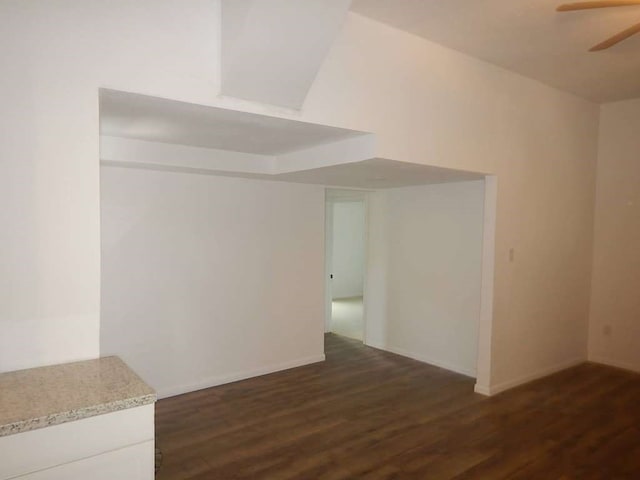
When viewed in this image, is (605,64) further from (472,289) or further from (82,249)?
(82,249)

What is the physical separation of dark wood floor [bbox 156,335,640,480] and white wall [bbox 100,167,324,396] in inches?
13.1

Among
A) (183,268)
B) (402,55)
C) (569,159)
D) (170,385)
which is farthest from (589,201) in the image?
(170,385)

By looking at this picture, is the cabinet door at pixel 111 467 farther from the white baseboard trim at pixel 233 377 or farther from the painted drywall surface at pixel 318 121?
the white baseboard trim at pixel 233 377

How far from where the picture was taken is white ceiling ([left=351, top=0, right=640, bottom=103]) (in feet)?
Answer: 8.75

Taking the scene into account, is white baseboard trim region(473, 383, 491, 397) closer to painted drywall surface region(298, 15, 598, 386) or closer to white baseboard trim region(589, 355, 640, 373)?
painted drywall surface region(298, 15, 598, 386)

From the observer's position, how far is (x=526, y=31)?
118 inches

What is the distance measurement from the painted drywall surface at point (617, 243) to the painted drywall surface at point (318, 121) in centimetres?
18

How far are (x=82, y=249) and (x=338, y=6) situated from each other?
168cm

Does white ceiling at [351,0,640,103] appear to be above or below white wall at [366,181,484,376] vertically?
above

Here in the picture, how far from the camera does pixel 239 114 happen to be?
2.44 metres

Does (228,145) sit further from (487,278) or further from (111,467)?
(487,278)

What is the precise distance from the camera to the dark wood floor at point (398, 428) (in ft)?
9.22

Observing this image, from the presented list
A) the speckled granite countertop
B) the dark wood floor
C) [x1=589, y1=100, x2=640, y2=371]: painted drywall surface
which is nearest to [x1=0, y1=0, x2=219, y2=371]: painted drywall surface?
the speckled granite countertop

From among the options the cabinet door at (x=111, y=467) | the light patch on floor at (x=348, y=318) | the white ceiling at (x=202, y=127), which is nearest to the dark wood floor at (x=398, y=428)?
the cabinet door at (x=111, y=467)
